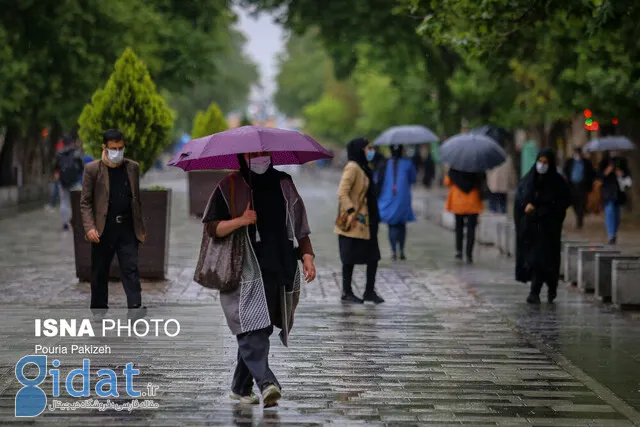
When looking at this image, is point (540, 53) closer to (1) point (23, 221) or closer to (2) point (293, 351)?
(1) point (23, 221)

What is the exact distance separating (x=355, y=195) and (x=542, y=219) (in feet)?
6.39

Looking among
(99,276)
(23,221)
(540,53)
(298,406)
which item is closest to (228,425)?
(298,406)

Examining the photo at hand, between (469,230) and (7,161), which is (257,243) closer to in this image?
(469,230)

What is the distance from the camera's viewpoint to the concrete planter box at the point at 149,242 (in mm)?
15211

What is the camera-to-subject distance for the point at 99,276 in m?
12.6

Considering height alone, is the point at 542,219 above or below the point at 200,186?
below

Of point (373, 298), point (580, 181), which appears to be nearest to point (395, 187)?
point (373, 298)

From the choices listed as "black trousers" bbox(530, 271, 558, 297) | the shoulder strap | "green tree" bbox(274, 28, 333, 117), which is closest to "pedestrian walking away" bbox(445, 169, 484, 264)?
"black trousers" bbox(530, 271, 558, 297)

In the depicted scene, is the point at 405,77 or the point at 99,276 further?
the point at 405,77

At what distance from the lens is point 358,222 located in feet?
45.5

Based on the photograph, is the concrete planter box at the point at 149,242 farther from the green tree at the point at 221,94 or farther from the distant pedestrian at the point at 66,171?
the green tree at the point at 221,94

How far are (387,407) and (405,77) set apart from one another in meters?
33.6

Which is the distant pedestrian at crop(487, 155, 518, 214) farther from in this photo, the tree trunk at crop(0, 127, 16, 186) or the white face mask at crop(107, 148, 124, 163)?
the white face mask at crop(107, 148, 124, 163)

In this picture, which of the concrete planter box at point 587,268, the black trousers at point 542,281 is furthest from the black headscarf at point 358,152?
the concrete planter box at point 587,268
